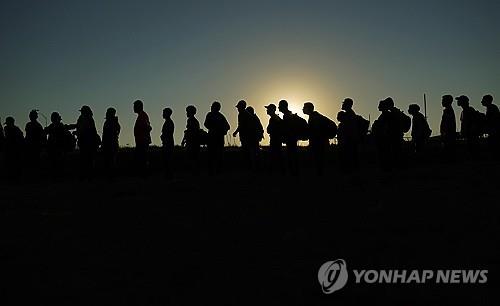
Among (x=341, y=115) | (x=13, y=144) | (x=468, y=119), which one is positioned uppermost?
(x=341, y=115)

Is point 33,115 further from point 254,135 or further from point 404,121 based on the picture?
point 404,121

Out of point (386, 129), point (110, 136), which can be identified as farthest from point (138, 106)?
point (386, 129)

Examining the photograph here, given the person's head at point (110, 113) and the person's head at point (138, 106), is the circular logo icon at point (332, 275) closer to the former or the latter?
the person's head at point (138, 106)

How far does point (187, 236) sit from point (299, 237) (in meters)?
1.36

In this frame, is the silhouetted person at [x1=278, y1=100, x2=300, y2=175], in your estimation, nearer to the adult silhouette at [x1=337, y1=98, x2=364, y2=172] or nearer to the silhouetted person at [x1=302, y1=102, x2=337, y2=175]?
the silhouetted person at [x1=302, y1=102, x2=337, y2=175]

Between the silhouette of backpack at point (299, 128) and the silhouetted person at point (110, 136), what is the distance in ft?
14.9

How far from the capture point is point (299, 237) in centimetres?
809

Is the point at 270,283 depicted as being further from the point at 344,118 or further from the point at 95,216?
the point at 344,118

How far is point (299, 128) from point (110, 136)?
4.76 m

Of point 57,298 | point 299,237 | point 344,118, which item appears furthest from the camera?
point 344,118

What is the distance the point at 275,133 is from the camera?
16.5m

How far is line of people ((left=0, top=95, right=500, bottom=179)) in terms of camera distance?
16031 millimetres

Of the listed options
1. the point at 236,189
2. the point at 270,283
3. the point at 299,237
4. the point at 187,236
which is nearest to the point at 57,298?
the point at 270,283

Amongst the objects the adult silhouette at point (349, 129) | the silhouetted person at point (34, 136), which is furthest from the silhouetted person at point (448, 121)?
the silhouetted person at point (34, 136)
